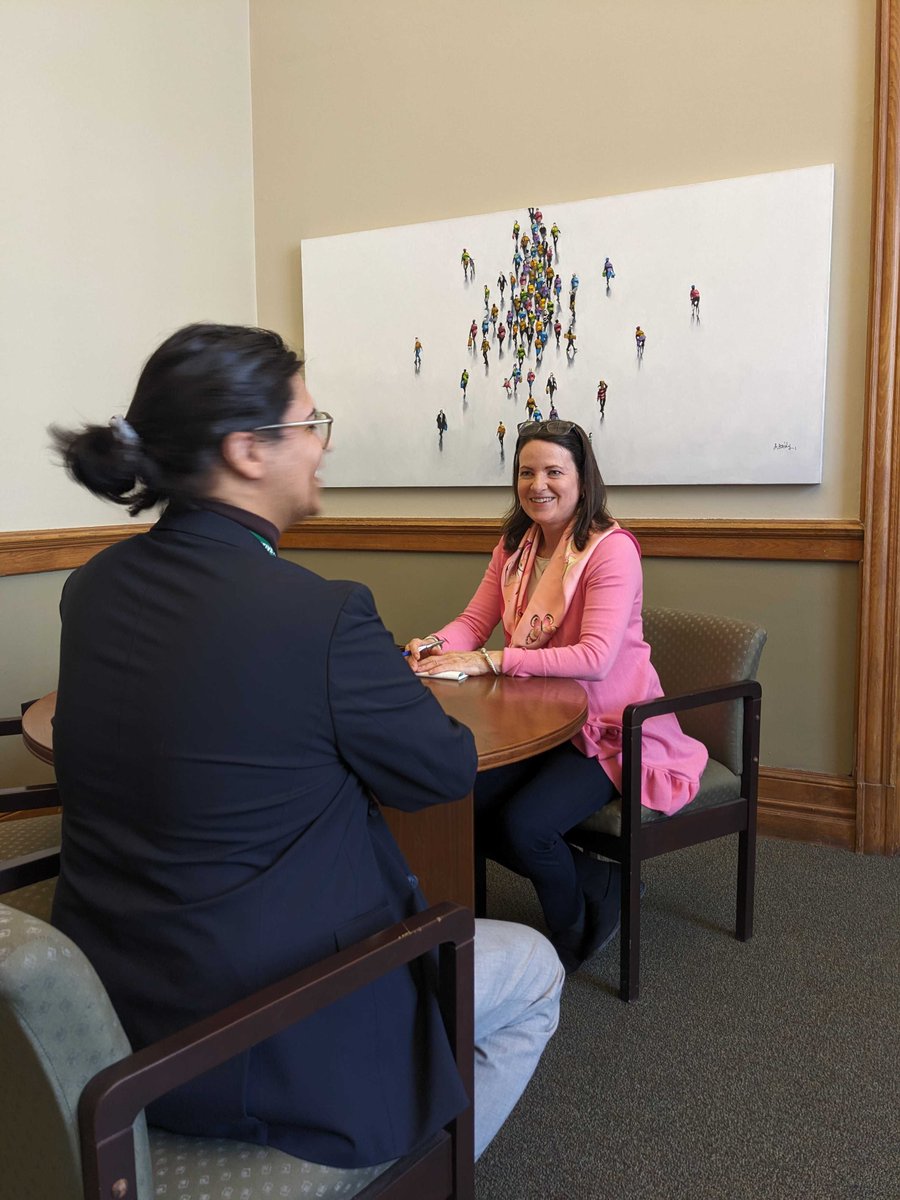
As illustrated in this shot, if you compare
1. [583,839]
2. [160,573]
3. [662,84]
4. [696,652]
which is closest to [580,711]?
[583,839]

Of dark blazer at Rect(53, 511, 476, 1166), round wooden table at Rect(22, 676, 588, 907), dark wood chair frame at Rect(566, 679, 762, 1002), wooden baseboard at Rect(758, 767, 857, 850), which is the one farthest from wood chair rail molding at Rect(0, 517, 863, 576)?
dark blazer at Rect(53, 511, 476, 1166)

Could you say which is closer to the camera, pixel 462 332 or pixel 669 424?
pixel 669 424

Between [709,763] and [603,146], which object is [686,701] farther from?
[603,146]

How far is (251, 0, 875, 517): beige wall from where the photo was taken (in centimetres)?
300

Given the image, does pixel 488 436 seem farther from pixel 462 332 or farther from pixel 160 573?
pixel 160 573

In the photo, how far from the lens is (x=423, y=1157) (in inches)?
45.3

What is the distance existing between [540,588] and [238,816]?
159 cm

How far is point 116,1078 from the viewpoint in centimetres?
85

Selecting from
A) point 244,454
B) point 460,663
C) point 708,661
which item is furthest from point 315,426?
point 708,661

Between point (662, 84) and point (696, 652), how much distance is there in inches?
77.0

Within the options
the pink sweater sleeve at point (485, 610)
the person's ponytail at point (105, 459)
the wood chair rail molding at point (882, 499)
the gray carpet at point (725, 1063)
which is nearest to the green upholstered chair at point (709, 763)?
the gray carpet at point (725, 1063)

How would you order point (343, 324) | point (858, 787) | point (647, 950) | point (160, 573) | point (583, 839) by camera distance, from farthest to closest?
point (343, 324)
point (858, 787)
point (647, 950)
point (583, 839)
point (160, 573)

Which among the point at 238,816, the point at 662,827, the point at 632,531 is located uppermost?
the point at 632,531

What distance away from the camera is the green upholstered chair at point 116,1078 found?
0.84m
